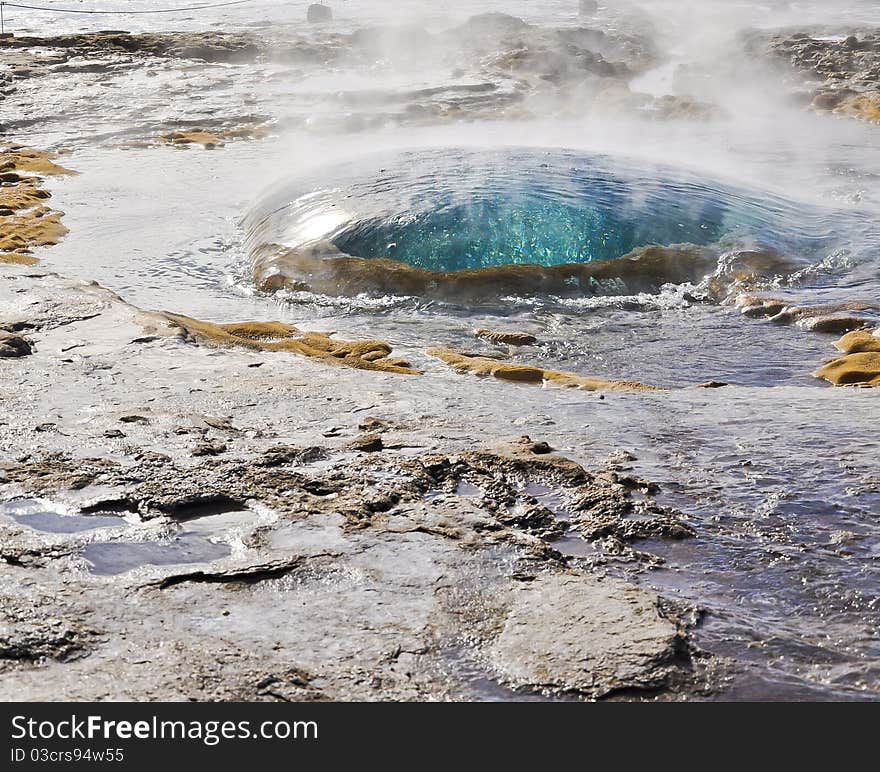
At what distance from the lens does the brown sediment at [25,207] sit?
20.5 ft

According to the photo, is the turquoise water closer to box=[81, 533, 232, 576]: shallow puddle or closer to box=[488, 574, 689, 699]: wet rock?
box=[81, 533, 232, 576]: shallow puddle

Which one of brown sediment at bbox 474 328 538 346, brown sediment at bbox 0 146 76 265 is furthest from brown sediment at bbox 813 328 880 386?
brown sediment at bbox 0 146 76 265

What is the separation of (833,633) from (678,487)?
2.43 ft

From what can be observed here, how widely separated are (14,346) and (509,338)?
6.80ft

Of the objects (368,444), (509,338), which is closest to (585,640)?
(368,444)

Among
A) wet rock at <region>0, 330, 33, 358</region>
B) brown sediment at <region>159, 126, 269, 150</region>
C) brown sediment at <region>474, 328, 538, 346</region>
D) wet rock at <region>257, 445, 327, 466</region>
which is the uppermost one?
brown sediment at <region>159, 126, 269, 150</region>

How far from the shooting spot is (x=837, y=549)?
101 inches

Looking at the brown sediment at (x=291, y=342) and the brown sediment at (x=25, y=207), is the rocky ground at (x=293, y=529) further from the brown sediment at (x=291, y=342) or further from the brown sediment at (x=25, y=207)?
the brown sediment at (x=25, y=207)

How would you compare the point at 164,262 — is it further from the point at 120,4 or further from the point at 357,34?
the point at 120,4

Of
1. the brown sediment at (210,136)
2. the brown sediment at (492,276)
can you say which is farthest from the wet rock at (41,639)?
the brown sediment at (210,136)

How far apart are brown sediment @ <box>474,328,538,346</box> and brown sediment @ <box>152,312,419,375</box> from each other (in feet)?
1.61

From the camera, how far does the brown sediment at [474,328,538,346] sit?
4.80 m

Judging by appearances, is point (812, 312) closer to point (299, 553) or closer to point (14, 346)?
point (299, 553)

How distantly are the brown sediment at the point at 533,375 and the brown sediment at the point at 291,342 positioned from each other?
231 millimetres
